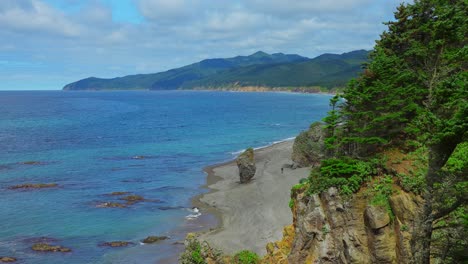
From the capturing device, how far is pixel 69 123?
134750mm

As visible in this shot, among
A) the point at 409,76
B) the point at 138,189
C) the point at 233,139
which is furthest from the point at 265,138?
the point at 409,76

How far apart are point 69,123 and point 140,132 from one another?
3602 centimetres

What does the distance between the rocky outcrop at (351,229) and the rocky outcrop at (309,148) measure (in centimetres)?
3320

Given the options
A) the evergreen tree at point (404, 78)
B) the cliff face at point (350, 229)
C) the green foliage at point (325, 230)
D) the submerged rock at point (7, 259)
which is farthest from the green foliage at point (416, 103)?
the submerged rock at point (7, 259)

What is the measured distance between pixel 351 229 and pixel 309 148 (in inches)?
1427

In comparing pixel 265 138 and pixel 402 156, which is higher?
pixel 402 156

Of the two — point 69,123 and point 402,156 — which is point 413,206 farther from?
point 69,123

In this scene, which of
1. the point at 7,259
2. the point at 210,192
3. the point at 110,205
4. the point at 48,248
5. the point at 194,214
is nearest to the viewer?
the point at 7,259

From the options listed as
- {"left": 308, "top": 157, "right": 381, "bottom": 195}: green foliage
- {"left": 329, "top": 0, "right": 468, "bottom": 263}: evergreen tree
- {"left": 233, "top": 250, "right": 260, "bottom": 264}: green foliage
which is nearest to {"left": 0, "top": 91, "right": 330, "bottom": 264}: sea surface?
{"left": 233, "top": 250, "right": 260, "bottom": 264}: green foliage

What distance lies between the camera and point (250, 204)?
46.1 meters

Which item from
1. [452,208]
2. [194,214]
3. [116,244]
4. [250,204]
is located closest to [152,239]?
[116,244]

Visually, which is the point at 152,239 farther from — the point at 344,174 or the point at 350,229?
the point at 350,229

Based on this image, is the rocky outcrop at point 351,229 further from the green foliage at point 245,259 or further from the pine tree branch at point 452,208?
the pine tree branch at point 452,208

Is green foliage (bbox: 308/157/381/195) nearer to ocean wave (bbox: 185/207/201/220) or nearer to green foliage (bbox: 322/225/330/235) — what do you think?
green foliage (bbox: 322/225/330/235)
